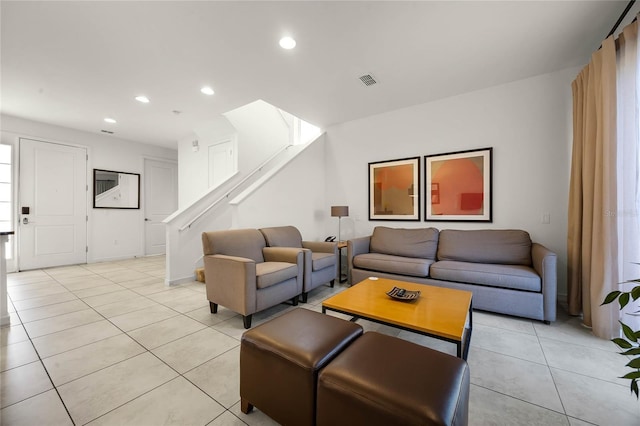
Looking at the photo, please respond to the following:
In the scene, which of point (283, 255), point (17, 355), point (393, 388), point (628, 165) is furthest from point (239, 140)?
point (628, 165)

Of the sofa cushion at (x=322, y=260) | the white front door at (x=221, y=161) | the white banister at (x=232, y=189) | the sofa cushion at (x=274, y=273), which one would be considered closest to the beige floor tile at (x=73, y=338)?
the sofa cushion at (x=274, y=273)

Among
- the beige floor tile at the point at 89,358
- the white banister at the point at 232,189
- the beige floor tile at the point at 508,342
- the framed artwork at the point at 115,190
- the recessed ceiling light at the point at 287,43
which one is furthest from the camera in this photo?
the framed artwork at the point at 115,190

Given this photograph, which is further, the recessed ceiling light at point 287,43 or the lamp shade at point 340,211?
the lamp shade at point 340,211

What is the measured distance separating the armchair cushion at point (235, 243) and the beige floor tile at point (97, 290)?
191 centimetres

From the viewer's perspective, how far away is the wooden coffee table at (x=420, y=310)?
160cm

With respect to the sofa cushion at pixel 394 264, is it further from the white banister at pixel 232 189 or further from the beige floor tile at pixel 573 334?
the white banister at pixel 232 189

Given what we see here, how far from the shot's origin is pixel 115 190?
5832 mm

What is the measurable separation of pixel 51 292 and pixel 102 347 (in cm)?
232

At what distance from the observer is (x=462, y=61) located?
9.34 ft

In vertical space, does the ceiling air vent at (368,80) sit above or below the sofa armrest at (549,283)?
above

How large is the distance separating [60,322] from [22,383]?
1.12 metres

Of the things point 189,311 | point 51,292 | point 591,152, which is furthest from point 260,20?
point 51,292

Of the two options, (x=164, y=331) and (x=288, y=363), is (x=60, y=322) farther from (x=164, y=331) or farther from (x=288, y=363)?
(x=288, y=363)

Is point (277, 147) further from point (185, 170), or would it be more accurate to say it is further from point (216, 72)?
point (216, 72)
